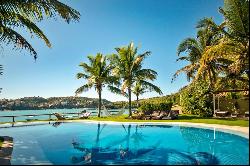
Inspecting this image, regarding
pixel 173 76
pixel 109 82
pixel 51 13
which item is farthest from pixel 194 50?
pixel 51 13

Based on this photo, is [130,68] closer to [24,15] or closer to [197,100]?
[197,100]

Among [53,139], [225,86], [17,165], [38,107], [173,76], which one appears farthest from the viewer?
[38,107]

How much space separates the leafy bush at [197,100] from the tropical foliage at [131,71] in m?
2.73

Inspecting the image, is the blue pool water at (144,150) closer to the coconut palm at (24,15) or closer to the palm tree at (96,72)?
the coconut palm at (24,15)

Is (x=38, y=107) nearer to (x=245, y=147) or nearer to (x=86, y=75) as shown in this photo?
(x=86, y=75)

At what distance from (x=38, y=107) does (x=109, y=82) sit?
71027 millimetres

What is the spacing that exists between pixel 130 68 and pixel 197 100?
660 centimetres

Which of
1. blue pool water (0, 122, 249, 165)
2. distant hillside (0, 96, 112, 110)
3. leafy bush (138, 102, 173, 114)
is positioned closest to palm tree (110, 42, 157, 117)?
leafy bush (138, 102, 173, 114)

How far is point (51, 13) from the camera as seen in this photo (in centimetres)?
1133

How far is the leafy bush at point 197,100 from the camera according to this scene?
2445cm

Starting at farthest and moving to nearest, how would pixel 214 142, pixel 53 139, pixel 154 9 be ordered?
pixel 154 9, pixel 53 139, pixel 214 142

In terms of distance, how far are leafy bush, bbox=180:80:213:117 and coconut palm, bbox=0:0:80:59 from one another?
15291mm

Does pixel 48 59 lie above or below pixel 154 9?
below

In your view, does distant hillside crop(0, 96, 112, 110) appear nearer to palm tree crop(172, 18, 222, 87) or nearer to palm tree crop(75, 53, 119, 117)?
palm tree crop(75, 53, 119, 117)
